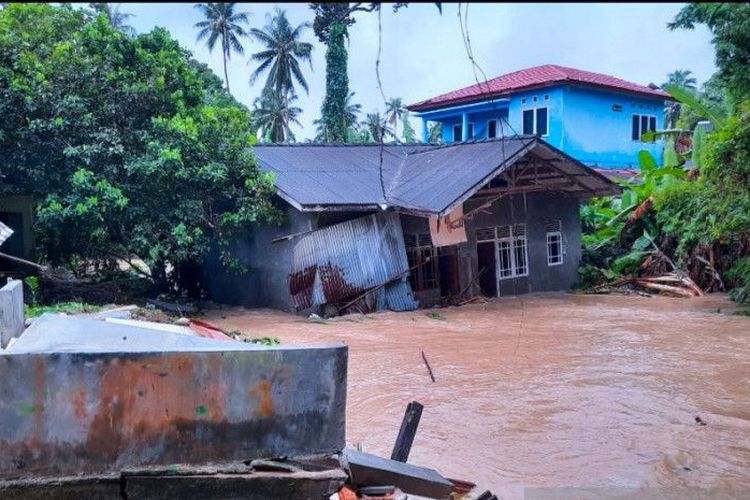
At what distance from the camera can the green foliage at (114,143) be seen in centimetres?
1255

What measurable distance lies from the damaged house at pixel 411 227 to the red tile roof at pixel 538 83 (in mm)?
7127

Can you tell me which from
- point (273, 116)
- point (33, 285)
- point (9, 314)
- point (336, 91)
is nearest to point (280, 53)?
point (273, 116)

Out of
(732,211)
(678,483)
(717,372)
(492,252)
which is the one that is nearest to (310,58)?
(492,252)

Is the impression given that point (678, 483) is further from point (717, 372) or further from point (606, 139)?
point (606, 139)

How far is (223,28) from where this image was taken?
123 feet

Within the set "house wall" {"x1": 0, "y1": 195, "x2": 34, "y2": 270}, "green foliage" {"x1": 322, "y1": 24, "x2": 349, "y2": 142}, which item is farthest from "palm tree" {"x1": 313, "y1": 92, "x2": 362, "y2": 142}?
"house wall" {"x1": 0, "y1": 195, "x2": 34, "y2": 270}

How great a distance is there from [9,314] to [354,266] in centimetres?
1048

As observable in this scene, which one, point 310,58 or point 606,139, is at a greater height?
point 310,58

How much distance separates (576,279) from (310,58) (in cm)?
2337

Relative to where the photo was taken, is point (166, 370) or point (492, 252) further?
point (492, 252)

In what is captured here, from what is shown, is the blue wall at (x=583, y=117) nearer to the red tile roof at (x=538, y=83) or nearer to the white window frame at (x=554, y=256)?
the red tile roof at (x=538, y=83)

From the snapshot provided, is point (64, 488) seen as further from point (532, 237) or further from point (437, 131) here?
point (437, 131)

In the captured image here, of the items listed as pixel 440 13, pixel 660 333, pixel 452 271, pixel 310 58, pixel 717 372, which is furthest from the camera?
pixel 310 58

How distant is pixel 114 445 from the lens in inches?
142
